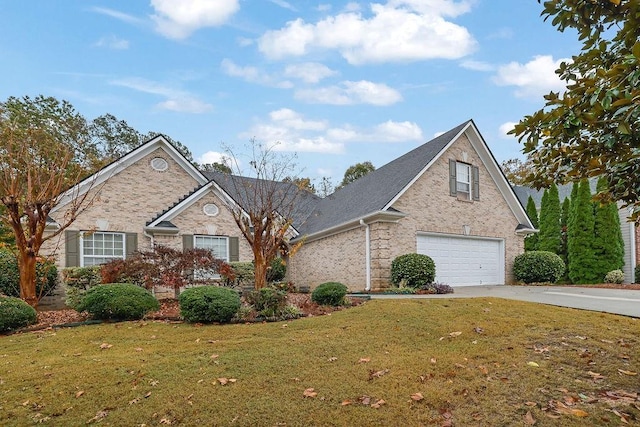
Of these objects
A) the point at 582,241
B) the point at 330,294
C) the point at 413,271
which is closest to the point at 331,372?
→ the point at 330,294

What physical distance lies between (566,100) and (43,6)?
13013 mm

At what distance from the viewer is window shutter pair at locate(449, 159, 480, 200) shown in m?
16.0

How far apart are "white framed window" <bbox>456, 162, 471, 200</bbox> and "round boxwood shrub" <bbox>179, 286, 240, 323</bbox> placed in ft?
37.6

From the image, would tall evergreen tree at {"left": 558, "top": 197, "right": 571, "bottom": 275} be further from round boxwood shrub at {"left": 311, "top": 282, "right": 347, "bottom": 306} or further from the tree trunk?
the tree trunk

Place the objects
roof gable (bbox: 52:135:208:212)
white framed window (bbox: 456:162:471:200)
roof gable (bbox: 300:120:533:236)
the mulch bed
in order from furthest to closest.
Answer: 1. white framed window (bbox: 456:162:471:200)
2. roof gable (bbox: 300:120:533:236)
3. roof gable (bbox: 52:135:208:212)
4. the mulch bed

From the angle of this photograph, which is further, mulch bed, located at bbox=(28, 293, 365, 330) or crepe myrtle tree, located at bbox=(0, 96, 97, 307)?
crepe myrtle tree, located at bbox=(0, 96, 97, 307)

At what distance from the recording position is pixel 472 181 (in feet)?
54.7

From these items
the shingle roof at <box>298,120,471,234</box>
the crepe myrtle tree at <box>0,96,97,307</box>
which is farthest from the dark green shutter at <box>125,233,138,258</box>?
the shingle roof at <box>298,120,471,234</box>

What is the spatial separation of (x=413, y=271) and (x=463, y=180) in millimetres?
5530

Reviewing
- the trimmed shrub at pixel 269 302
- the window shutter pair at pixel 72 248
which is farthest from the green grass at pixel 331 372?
the window shutter pair at pixel 72 248

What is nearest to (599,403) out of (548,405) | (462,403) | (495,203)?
(548,405)

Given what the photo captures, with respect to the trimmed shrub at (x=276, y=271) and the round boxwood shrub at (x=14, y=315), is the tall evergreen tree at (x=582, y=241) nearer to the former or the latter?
the trimmed shrub at (x=276, y=271)

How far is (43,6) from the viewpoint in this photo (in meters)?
10.7

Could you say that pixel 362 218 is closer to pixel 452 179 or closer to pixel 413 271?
pixel 413 271
